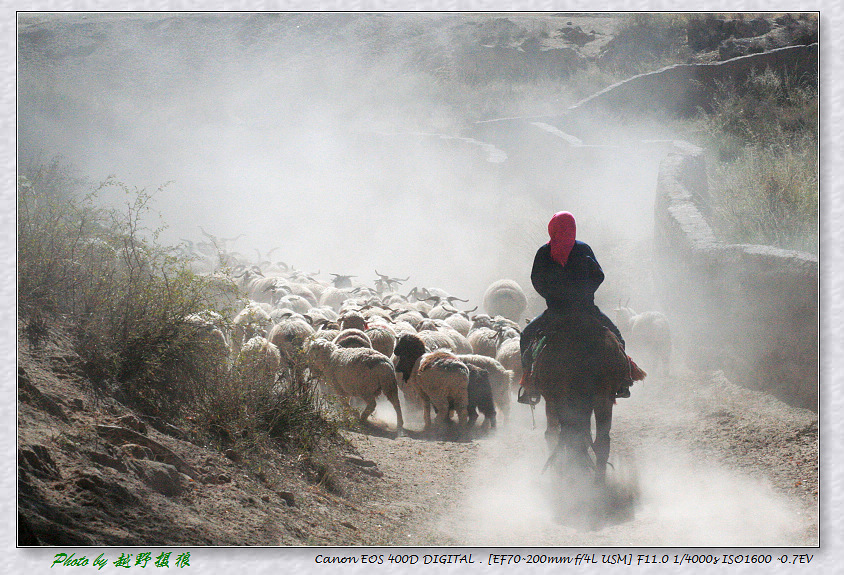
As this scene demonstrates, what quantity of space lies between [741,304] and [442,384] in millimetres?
3566

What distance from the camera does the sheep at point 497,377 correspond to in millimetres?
8422

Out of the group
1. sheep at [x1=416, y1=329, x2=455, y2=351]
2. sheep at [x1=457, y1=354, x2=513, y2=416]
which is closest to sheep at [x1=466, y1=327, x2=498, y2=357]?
sheep at [x1=416, y1=329, x2=455, y2=351]

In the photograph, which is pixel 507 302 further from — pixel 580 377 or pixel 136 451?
pixel 136 451

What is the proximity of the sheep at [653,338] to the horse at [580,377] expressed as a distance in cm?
439

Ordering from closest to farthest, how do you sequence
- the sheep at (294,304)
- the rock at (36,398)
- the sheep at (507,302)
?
the rock at (36,398)
the sheep at (294,304)
the sheep at (507,302)

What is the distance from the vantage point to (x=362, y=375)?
7.89 metres

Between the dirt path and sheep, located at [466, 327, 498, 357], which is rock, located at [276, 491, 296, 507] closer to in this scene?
the dirt path

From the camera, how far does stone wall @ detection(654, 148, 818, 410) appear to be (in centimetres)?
695

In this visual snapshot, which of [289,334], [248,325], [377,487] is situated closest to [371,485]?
[377,487]

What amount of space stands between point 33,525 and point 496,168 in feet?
59.4

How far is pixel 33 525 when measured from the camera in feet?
11.9

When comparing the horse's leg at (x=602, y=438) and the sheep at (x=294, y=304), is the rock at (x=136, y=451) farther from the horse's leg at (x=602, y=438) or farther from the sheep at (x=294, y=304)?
the sheep at (x=294, y=304)

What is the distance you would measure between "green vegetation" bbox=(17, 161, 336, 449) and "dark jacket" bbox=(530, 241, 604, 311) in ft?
7.60

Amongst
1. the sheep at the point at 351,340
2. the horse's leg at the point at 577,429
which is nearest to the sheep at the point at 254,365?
the sheep at the point at 351,340
